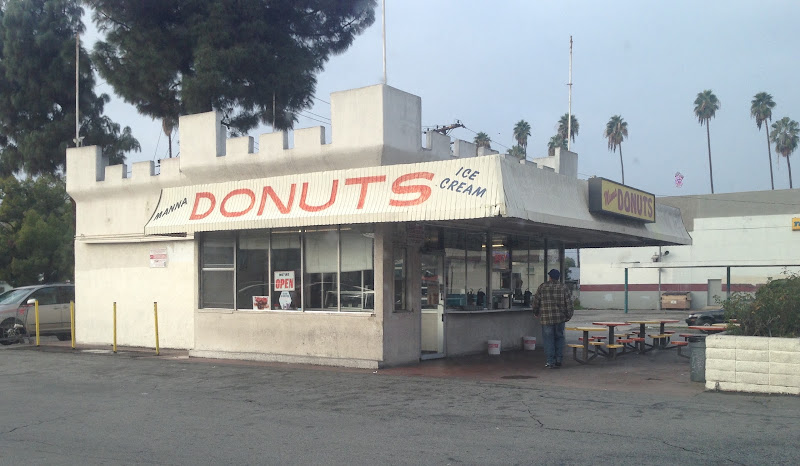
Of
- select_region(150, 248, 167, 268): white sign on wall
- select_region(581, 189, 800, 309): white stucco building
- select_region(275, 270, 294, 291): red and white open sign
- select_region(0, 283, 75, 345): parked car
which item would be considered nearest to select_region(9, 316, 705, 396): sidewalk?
select_region(275, 270, 294, 291): red and white open sign

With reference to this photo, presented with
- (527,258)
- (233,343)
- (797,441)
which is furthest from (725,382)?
(233,343)

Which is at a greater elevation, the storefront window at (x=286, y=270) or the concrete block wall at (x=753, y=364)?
the storefront window at (x=286, y=270)

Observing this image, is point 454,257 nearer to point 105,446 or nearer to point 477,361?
point 477,361

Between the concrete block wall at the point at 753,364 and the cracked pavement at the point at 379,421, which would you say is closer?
the cracked pavement at the point at 379,421

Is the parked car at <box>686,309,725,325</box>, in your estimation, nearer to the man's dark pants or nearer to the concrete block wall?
the man's dark pants

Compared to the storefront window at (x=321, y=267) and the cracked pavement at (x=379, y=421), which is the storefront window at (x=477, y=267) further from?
the cracked pavement at (x=379, y=421)

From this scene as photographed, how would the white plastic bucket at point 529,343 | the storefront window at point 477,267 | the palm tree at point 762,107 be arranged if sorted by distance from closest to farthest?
the storefront window at point 477,267, the white plastic bucket at point 529,343, the palm tree at point 762,107

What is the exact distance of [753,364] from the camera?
392 inches

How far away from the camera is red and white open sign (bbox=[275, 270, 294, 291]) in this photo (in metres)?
14.7

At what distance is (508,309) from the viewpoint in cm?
1638

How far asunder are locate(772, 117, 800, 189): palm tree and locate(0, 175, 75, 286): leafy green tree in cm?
6023

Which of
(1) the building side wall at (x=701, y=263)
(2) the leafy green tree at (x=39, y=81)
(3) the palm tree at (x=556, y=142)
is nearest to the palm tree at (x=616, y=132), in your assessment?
(3) the palm tree at (x=556, y=142)

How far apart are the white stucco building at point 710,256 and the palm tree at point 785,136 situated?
31960mm

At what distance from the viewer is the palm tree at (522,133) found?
79125 millimetres
